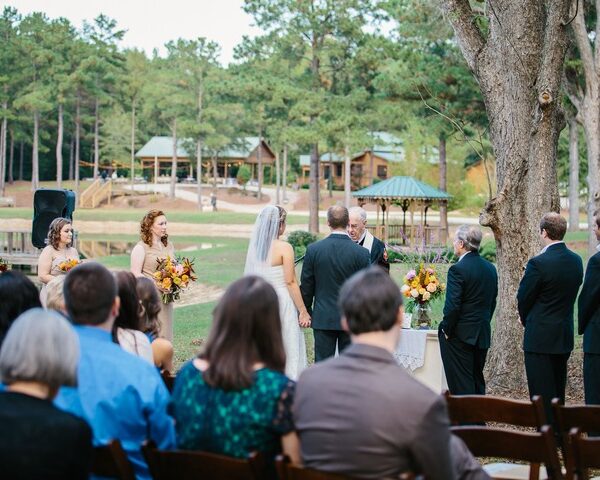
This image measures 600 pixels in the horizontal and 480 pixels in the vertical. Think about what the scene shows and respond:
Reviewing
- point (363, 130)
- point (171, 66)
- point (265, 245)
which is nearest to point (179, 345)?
point (265, 245)

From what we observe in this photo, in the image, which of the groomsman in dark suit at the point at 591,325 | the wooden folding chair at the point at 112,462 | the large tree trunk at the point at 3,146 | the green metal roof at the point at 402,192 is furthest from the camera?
the large tree trunk at the point at 3,146

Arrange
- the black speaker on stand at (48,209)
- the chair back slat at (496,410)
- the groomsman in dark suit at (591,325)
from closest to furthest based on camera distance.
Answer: the chair back slat at (496,410)
the groomsman in dark suit at (591,325)
the black speaker on stand at (48,209)

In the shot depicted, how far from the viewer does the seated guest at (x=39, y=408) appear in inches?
120

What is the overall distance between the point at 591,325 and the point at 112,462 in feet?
14.4

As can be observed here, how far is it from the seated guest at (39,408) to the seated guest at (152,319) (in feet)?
5.43

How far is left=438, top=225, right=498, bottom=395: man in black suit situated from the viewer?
7.14 metres

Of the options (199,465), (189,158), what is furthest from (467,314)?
(189,158)

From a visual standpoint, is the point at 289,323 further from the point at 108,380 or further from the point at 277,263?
the point at 108,380

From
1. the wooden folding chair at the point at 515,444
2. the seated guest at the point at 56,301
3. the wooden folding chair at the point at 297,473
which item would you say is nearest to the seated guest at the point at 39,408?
the wooden folding chair at the point at 297,473

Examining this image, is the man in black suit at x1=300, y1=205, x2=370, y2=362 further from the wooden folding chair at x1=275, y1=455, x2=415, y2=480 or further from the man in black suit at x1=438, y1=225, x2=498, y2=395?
the wooden folding chair at x1=275, y1=455, x2=415, y2=480

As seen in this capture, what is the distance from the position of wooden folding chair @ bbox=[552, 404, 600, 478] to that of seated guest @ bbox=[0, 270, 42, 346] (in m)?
2.63

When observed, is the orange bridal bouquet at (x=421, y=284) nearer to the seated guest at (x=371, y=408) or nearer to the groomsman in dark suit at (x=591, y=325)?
the groomsman in dark suit at (x=591, y=325)

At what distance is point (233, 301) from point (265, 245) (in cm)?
435

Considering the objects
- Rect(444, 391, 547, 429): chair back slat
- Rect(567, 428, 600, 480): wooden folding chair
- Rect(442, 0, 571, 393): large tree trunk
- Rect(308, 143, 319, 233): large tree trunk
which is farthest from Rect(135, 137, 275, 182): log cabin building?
Rect(567, 428, 600, 480): wooden folding chair
